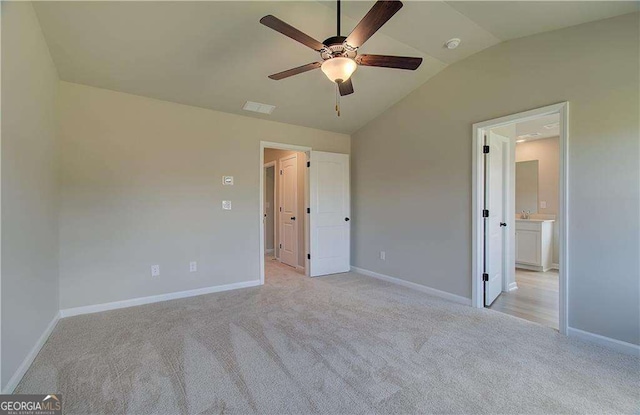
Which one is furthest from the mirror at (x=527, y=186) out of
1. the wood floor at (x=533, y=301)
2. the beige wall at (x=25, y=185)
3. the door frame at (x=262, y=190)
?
the beige wall at (x=25, y=185)

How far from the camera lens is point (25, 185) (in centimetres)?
211

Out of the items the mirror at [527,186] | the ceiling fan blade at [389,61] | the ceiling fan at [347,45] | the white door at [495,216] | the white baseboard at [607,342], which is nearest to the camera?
the ceiling fan at [347,45]

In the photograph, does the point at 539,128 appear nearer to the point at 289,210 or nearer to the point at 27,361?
the point at 289,210

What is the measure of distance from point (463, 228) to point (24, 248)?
414cm

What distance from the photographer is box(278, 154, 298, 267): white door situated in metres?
5.32

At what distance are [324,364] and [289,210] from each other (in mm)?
3673

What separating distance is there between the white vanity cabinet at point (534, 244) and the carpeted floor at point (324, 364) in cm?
265

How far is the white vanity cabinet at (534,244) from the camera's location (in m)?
4.93

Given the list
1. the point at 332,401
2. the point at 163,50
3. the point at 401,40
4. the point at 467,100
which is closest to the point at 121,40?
the point at 163,50

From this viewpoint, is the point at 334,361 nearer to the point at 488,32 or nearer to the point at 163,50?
the point at 163,50

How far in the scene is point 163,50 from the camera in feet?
8.88

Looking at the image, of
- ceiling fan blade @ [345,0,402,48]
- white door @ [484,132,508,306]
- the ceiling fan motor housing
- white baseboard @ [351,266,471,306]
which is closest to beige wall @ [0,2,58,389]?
the ceiling fan motor housing

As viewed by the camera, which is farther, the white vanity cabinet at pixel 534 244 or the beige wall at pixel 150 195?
the white vanity cabinet at pixel 534 244

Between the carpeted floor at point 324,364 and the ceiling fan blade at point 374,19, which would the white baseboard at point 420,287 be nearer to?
the carpeted floor at point 324,364
